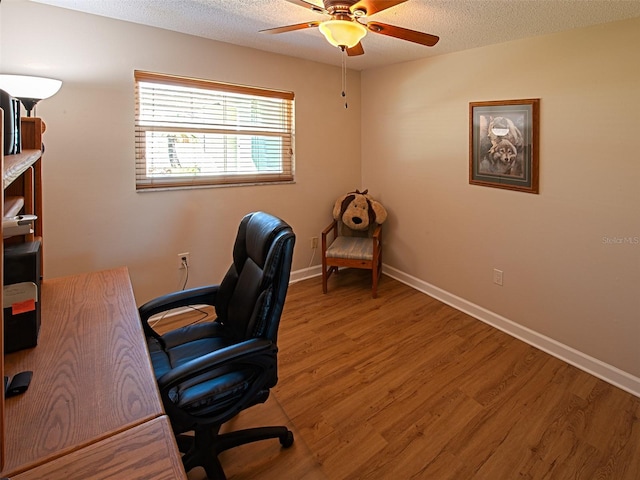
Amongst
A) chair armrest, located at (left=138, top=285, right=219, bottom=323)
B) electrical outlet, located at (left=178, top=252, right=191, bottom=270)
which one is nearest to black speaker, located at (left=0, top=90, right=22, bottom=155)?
chair armrest, located at (left=138, top=285, right=219, bottom=323)

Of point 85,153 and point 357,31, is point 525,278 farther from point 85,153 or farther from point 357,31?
point 85,153

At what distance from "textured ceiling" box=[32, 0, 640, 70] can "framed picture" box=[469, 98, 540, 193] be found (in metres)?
0.48

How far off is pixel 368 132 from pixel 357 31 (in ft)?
7.19

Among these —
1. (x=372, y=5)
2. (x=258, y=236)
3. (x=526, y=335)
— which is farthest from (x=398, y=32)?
(x=526, y=335)

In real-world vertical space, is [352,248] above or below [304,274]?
above

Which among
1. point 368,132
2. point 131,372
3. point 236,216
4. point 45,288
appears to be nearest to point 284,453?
point 131,372

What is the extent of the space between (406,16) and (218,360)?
226 centimetres

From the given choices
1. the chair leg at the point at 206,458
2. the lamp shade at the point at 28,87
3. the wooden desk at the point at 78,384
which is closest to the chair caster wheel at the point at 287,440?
the chair leg at the point at 206,458

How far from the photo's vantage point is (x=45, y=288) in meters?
1.75

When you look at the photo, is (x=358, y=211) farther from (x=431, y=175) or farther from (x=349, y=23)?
(x=349, y=23)

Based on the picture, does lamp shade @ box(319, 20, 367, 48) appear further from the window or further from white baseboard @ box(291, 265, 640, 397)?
white baseboard @ box(291, 265, 640, 397)

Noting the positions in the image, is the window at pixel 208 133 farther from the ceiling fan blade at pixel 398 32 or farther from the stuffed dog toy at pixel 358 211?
the ceiling fan blade at pixel 398 32

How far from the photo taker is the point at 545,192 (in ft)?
8.31

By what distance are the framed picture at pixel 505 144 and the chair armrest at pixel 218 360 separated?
2.25m
